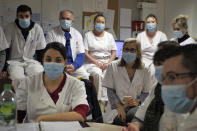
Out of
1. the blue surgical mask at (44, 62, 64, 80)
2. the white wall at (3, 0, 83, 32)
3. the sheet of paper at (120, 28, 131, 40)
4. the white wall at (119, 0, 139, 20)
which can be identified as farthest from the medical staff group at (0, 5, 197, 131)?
the white wall at (119, 0, 139, 20)

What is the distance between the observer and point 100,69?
3.98 metres

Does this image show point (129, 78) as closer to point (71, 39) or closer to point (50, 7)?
point (71, 39)

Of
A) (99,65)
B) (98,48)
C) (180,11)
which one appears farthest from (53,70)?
(180,11)

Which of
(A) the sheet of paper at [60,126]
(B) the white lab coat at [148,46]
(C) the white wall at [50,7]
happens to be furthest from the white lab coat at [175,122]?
(C) the white wall at [50,7]

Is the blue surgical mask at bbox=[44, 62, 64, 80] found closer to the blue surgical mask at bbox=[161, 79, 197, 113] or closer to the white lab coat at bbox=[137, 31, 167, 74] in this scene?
the blue surgical mask at bbox=[161, 79, 197, 113]

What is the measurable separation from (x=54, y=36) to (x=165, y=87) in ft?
9.04

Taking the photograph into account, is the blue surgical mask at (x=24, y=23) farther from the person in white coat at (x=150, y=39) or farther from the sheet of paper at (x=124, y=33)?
the sheet of paper at (x=124, y=33)

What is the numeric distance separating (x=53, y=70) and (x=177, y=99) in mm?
1088

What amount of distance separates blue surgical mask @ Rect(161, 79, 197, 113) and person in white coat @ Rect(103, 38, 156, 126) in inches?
52.9

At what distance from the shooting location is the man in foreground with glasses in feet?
3.64

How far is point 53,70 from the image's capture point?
2.02 meters

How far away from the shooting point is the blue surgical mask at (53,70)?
2010 mm

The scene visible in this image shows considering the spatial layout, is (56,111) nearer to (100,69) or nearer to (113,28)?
(100,69)

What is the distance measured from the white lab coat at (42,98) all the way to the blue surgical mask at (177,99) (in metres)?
0.82
